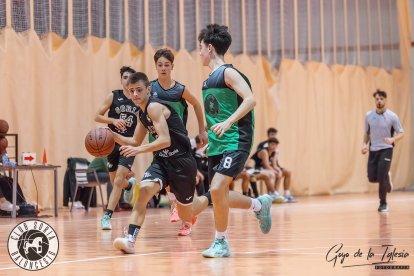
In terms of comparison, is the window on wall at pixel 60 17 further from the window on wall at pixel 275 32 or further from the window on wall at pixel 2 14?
the window on wall at pixel 275 32

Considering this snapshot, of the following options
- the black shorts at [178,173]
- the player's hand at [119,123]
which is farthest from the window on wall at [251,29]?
the black shorts at [178,173]

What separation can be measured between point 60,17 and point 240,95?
27.9 ft

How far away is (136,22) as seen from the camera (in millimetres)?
15430

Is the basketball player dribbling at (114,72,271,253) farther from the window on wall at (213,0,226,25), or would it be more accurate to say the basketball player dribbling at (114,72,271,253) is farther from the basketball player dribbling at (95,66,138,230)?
the window on wall at (213,0,226,25)

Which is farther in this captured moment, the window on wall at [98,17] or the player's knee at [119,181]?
the window on wall at [98,17]

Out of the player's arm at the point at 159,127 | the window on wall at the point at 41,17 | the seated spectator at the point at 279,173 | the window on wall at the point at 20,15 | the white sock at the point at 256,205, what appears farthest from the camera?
the seated spectator at the point at 279,173

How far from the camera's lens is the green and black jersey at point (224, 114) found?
20.6 feet

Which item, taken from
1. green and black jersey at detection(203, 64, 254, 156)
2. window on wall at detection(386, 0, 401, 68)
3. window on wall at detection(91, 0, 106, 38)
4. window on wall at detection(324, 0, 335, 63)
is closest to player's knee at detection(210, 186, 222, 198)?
green and black jersey at detection(203, 64, 254, 156)

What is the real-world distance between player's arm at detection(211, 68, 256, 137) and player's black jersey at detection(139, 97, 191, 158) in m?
0.86

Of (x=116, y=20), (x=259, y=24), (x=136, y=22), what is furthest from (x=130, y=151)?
(x=259, y=24)

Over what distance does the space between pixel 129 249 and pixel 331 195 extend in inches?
523

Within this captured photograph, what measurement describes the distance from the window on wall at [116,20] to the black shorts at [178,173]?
830cm

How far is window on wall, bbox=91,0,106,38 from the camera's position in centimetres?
1456

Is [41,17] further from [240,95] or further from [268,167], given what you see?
[240,95]
